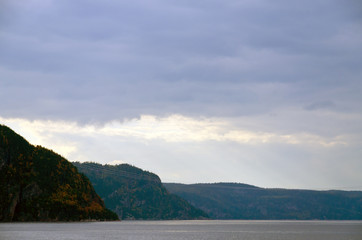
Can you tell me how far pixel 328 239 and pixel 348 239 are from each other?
17.7 ft

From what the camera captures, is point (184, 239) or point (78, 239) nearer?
point (78, 239)

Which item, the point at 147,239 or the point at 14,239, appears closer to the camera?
the point at 14,239

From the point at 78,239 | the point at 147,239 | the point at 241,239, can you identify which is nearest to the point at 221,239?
the point at 241,239

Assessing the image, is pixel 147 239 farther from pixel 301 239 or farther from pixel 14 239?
pixel 301 239

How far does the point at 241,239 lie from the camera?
433ft

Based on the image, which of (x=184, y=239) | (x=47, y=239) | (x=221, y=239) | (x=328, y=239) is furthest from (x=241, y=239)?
(x=47, y=239)

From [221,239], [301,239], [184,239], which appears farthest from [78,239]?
[301,239]

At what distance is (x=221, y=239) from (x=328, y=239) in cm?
3004

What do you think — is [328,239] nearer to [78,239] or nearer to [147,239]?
[147,239]

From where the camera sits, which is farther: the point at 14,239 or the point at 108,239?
the point at 108,239

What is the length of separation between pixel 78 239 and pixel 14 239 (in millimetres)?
15670

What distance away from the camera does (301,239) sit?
445 feet

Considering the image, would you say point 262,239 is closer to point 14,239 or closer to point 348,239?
point 348,239

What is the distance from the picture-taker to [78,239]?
124 metres
